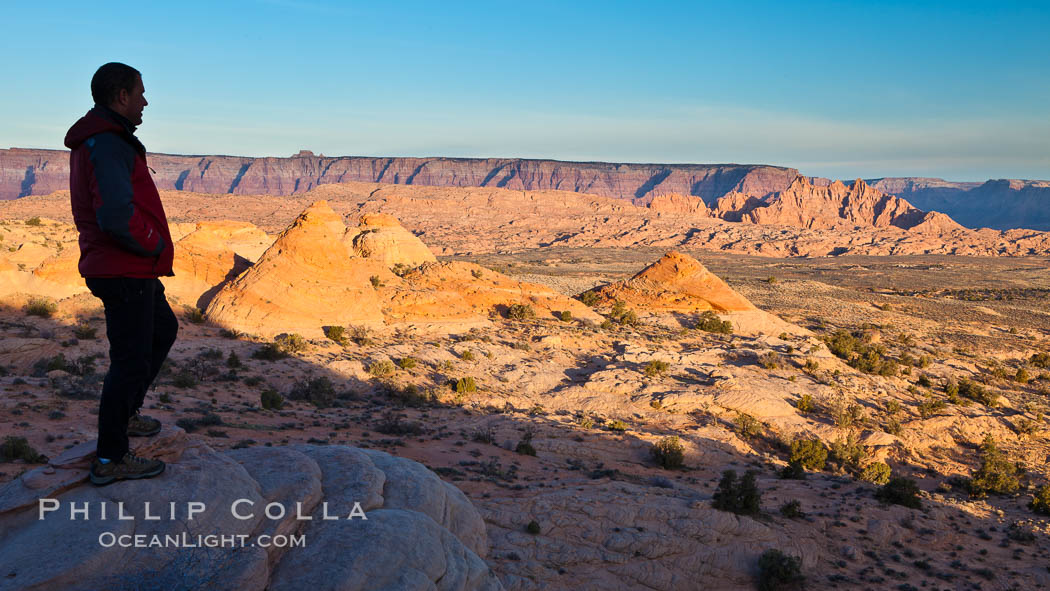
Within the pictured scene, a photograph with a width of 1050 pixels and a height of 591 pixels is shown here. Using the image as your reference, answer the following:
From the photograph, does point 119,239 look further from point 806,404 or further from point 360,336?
point 806,404

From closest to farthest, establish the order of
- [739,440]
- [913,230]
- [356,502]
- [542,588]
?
[356,502] → [542,588] → [739,440] → [913,230]

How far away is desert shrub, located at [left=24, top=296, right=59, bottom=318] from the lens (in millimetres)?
16188

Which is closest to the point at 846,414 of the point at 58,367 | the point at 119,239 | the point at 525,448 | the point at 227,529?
the point at 525,448

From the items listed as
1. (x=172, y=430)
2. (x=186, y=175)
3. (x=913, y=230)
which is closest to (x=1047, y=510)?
(x=172, y=430)

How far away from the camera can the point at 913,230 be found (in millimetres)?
120250

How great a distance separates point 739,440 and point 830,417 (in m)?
4.11

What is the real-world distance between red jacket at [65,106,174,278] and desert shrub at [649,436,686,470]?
986 centimetres

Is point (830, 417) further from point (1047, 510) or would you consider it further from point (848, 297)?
point (848, 297)

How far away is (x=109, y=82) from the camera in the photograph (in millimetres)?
3758

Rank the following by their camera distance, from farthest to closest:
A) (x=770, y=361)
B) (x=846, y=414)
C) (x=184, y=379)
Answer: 1. (x=770, y=361)
2. (x=846, y=414)
3. (x=184, y=379)

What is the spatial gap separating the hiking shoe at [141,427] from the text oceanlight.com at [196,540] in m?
0.92

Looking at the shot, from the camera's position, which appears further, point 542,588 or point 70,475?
point 542,588

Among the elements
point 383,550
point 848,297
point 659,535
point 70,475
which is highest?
point 70,475

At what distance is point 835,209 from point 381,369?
14890 cm
